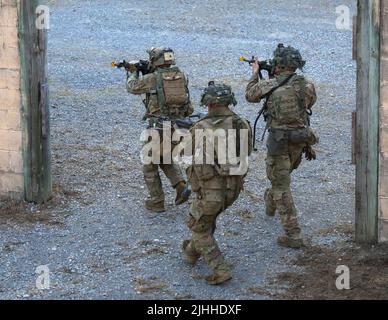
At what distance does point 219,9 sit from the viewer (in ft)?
68.7

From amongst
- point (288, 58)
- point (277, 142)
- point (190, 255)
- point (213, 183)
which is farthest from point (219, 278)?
point (288, 58)

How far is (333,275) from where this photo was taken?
8.27 metres

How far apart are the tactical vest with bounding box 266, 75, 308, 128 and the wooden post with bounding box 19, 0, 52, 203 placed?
2.57 m

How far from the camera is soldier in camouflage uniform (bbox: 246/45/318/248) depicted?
29.2ft

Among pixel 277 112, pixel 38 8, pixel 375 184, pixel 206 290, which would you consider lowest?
pixel 206 290

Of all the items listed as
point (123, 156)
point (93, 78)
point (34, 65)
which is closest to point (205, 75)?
point (93, 78)

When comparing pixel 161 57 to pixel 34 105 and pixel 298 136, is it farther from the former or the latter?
pixel 298 136

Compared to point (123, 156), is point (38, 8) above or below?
above

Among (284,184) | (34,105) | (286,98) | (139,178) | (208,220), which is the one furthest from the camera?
(139,178)

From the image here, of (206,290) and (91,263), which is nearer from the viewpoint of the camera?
(206,290)

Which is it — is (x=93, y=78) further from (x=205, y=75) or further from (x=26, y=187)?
(x=26, y=187)

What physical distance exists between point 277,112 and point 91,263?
221cm

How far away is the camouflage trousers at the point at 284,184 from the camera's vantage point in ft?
29.6

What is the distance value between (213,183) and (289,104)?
128cm
